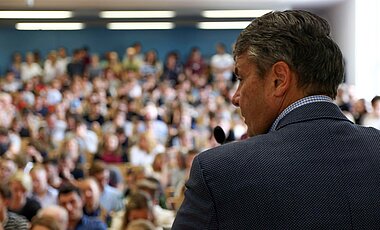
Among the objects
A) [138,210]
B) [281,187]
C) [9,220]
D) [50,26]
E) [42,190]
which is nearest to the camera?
[281,187]

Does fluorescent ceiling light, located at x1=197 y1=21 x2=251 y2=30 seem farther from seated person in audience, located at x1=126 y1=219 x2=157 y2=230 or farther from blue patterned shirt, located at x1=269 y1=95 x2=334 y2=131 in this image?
blue patterned shirt, located at x1=269 y1=95 x2=334 y2=131

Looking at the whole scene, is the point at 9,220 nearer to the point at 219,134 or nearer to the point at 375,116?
the point at 219,134

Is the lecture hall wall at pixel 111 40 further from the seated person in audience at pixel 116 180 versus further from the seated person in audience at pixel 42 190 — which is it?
the seated person in audience at pixel 42 190

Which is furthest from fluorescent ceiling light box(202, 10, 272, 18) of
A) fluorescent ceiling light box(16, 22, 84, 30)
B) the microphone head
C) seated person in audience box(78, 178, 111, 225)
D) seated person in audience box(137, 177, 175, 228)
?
the microphone head

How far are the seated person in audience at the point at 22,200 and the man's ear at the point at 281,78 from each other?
13.1 feet

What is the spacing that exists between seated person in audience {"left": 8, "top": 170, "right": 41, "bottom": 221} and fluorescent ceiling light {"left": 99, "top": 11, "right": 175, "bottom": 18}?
1041 cm

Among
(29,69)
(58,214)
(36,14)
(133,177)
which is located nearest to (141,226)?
(58,214)

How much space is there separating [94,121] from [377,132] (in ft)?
32.6

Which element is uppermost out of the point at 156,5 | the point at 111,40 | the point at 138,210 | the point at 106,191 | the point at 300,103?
the point at 156,5

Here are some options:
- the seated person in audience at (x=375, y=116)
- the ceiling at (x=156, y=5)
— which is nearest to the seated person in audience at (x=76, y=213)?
the seated person in audience at (x=375, y=116)

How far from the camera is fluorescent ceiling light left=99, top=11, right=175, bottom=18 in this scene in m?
15.7

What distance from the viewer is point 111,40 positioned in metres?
16.5

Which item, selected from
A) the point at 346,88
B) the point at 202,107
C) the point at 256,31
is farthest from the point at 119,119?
the point at 256,31

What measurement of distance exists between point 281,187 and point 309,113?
14 centimetres
